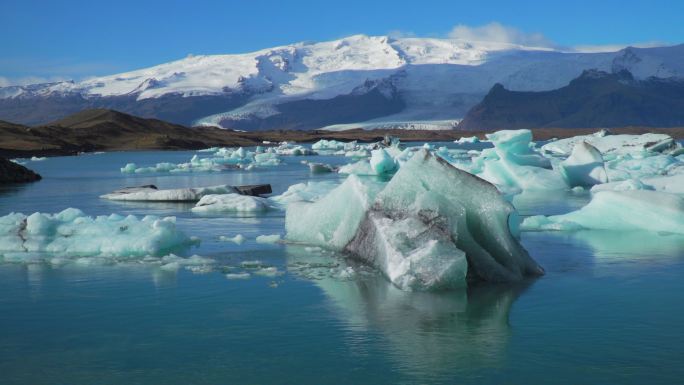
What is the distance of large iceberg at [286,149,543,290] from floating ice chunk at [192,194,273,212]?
5.02 metres

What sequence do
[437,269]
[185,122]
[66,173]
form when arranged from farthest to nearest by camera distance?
[185,122]
[66,173]
[437,269]

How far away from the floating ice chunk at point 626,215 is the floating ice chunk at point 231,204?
13.5ft

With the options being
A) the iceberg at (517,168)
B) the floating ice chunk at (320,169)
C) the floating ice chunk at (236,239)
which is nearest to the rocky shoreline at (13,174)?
the floating ice chunk at (320,169)

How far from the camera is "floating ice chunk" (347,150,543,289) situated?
22.4 feet

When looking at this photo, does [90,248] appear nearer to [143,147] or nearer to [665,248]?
[665,248]

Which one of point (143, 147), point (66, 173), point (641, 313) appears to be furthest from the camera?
point (143, 147)

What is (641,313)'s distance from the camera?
625 cm

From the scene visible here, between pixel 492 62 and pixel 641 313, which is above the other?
pixel 492 62

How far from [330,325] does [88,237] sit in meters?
3.93

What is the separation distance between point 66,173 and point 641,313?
23567 mm

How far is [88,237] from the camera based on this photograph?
29.0 feet

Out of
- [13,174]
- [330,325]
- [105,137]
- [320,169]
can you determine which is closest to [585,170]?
[320,169]

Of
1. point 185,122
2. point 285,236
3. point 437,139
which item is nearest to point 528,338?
point 285,236

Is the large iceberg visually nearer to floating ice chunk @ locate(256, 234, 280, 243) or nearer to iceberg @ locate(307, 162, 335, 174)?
floating ice chunk @ locate(256, 234, 280, 243)
